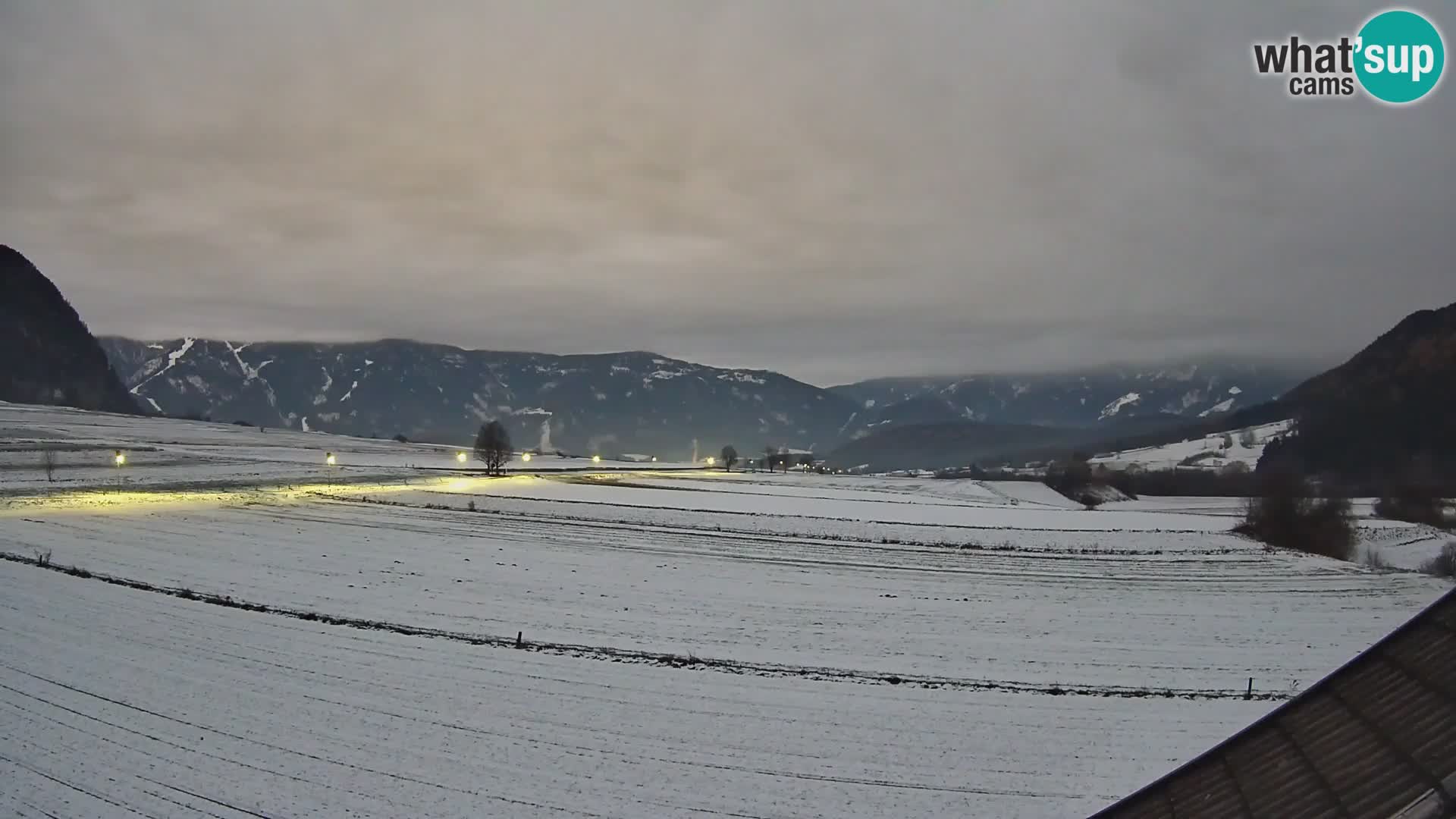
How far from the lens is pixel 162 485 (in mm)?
77938

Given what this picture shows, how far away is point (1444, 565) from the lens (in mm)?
60344

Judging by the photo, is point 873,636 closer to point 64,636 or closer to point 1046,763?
point 1046,763

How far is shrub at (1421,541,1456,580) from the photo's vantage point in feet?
187

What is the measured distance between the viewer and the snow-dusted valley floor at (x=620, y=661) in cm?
1714

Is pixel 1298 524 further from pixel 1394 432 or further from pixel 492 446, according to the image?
pixel 1394 432

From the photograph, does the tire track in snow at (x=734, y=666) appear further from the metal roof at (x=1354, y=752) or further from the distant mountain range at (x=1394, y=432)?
the distant mountain range at (x=1394, y=432)

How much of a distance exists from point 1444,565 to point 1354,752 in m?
77.3

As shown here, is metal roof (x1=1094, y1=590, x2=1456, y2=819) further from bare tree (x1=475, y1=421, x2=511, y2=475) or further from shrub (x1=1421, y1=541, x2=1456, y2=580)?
bare tree (x1=475, y1=421, x2=511, y2=475)

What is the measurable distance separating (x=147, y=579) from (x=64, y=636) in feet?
32.5

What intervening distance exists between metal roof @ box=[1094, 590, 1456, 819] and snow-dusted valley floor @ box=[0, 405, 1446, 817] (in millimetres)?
12259

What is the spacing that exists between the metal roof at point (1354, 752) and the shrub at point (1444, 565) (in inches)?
2656

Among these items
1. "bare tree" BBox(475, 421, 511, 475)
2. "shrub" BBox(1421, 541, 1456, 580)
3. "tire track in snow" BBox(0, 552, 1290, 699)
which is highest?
"bare tree" BBox(475, 421, 511, 475)

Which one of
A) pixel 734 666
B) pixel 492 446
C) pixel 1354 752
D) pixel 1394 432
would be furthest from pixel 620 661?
pixel 1394 432

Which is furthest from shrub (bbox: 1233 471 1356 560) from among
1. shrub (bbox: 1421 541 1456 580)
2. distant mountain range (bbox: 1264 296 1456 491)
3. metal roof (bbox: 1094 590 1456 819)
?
distant mountain range (bbox: 1264 296 1456 491)
